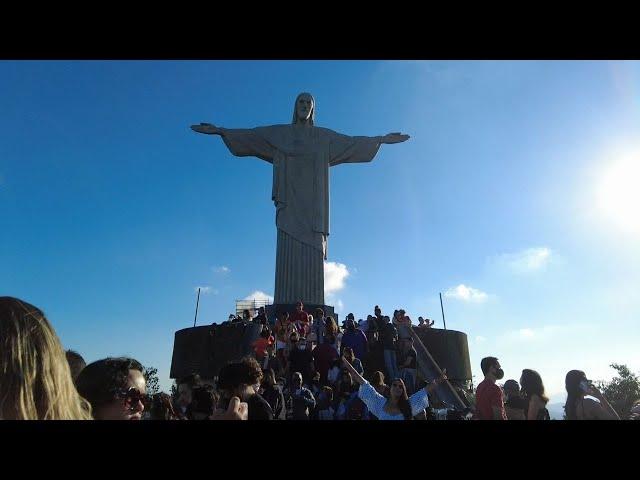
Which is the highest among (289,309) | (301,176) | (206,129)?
(206,129)

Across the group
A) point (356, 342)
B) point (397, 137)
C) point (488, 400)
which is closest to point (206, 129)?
point (397, 137)

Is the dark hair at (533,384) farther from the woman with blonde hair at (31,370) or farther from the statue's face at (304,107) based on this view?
the statue's face at (304,107)

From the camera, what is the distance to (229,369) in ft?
11.6

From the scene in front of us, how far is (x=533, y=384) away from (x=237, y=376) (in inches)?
114

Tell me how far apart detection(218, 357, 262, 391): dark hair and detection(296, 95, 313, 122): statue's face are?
1386 cm

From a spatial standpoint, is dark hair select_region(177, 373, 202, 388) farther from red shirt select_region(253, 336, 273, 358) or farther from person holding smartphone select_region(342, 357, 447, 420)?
red shirt select_region(253, 336, 273, 358)

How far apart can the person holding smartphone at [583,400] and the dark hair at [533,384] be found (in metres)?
0.26

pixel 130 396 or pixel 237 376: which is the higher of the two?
pixel 237 376

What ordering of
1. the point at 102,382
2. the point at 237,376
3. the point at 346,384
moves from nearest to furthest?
the point at 102,382 → the point at 237,376 → the point at 346,384

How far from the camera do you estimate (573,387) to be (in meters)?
4.11

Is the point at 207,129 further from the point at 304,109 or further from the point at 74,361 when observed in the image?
the point at 74,361

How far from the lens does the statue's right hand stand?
14.9m
